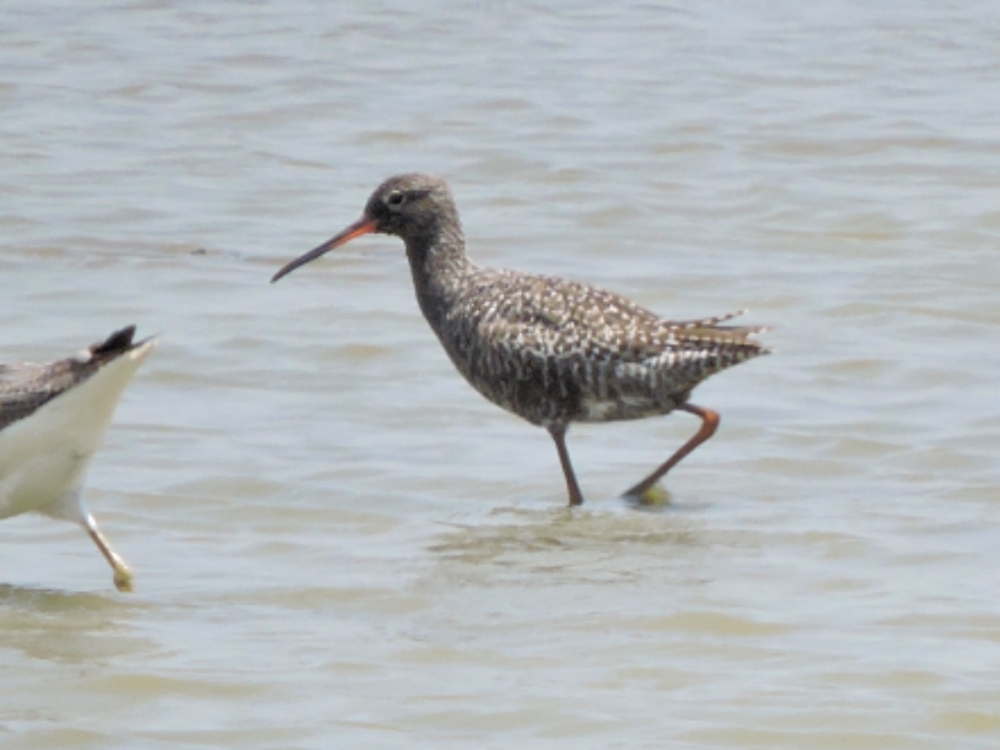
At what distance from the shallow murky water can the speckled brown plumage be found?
61cm

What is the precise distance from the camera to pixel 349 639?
22.8ft

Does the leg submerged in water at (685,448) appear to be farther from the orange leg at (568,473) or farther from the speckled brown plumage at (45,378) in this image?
the speckled brown plumage at (45,378)

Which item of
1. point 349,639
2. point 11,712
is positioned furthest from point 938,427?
point 11,712

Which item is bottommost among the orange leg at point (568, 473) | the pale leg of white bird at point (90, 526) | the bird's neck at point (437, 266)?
the orange leg at point (568, 473)

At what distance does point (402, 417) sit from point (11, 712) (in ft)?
13.8

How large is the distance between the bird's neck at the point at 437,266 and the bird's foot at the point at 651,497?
3.97 ft

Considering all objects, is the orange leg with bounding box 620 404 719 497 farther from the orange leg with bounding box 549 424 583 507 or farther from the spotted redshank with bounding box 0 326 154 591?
the spotted redshank with bounding box 0 326 154 591

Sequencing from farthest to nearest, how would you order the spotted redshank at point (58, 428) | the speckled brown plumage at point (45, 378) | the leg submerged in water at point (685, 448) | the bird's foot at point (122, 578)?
the leg submerged in water at point (685, 448), the bird's foot at point (122, 578), the spotted redshank at point (58, 428), the speckled brown plumage at point (45, 378)

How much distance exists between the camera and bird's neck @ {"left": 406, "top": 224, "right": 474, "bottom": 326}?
32.5 ft

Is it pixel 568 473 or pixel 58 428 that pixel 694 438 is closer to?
pixel 568 473

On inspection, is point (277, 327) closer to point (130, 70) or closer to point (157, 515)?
point (157, 515)

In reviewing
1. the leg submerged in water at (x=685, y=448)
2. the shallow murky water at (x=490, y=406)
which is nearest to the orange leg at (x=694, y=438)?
the leg submerged in water at (x=685, y=448)

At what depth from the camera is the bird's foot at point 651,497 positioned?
9125 millimetres

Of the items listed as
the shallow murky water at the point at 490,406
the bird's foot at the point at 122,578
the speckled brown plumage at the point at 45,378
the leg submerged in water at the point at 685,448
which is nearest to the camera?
the shallow murky water at the point at 490,406
